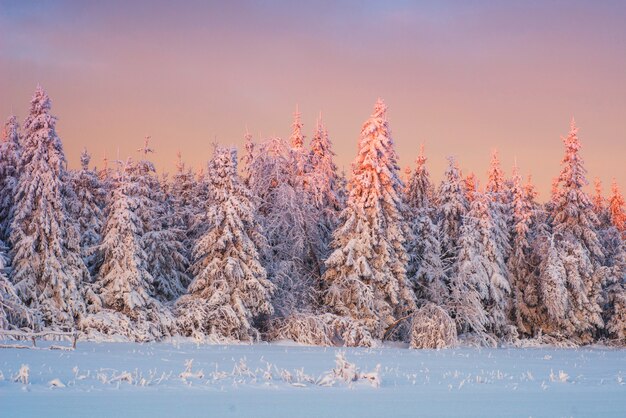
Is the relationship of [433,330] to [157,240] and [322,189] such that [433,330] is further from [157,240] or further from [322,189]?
[157,240]

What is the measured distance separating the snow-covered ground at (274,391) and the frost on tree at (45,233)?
9468 millimetres

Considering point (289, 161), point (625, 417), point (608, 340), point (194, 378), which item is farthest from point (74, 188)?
point (608, 340)

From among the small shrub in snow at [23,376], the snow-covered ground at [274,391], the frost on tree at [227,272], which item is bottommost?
the snow-covered ground at [274,391]

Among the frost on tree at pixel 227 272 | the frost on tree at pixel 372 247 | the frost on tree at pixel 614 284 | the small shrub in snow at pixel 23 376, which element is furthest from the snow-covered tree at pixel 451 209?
the small shrub in snow at pixel 23 376

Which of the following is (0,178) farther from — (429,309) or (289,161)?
(429,309)

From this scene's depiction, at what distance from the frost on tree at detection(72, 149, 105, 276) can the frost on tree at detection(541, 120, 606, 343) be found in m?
26.0

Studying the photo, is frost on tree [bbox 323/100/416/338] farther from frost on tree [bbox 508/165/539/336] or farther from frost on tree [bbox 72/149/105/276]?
frost on tree [bbox 72/149/105/276]

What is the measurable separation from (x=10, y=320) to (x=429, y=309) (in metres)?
19.5

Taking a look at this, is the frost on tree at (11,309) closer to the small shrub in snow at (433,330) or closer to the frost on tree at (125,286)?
the frost on tree at (125,286)

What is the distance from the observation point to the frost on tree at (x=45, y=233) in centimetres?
3095

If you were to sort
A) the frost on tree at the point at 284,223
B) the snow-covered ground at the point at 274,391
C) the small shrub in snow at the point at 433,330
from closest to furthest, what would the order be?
the snow-covered ground at the point at 274,391 → the small shrub in snow at the point at 433,330 → the frost on tree at the point at 284,223

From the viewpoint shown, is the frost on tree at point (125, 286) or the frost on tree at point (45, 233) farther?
the frost on tree at point (125, 286)

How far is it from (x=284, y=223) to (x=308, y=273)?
137 inches

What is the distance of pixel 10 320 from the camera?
29.1m
